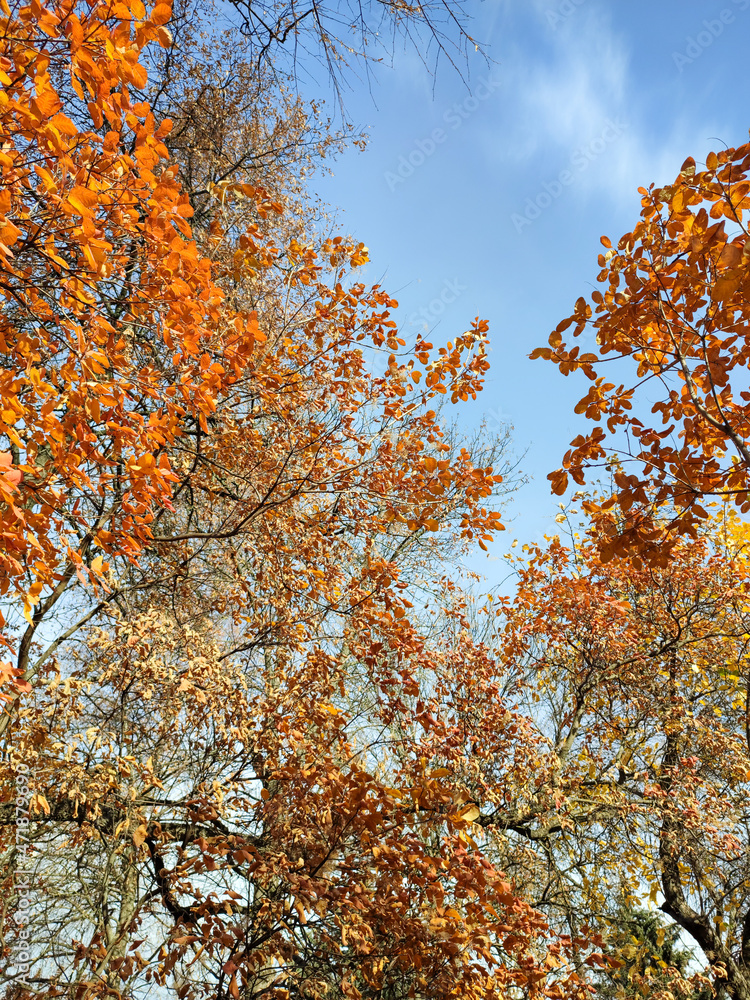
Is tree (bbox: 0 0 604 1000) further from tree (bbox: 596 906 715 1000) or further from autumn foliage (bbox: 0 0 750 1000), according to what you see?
tree (bbox: 596 906 715 1000)

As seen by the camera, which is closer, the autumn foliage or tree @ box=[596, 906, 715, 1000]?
the autumn foliage

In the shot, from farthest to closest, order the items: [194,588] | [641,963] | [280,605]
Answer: [641,963]
[194,588]
[280,605]

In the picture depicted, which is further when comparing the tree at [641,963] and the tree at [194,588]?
the tree at [641,963]

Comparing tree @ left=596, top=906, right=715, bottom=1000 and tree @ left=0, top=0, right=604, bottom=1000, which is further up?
tree @ left=0, top=0, right=604, bottom=1000

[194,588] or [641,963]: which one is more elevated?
[194,588]

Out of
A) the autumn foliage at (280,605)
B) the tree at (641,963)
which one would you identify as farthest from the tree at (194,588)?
the tree at (641,963)

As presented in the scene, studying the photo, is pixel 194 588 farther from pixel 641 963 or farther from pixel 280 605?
pixel 641 963

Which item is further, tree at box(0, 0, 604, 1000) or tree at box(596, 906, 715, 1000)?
tree at box(596, 906, 715, 1000)

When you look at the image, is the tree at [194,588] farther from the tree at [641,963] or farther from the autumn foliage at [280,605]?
the tree at [641,963]

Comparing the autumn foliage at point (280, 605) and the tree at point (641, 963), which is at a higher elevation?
the autumn foliage at point (280, 605)

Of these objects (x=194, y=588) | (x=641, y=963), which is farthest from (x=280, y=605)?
(x=641, y=963)

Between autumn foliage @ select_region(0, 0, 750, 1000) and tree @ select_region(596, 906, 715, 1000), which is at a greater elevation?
autumn foliage @ select_region(0, 0, 750, 1000)

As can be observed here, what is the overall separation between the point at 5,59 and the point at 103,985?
3.88 meters

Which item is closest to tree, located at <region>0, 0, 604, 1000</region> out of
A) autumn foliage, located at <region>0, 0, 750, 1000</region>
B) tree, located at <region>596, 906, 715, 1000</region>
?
autumn foliage, located at <region>0, 0, 750, 1000</region>
